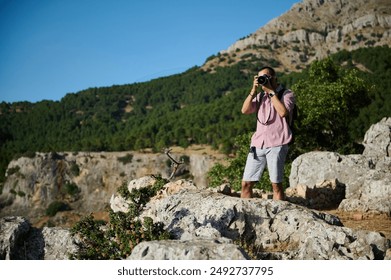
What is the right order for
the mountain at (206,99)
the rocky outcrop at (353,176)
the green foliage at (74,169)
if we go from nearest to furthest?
the rocky outcrop at (353,176)
the mountain at (206,99)
the green foliage at (74,169)

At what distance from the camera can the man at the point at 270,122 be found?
5.87 metres

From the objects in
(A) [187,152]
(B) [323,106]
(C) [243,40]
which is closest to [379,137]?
(B) [323,106]

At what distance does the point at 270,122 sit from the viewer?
20.1ft

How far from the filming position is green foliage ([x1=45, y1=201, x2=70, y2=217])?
6462cm

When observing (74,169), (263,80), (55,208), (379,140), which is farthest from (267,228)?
(74,169)

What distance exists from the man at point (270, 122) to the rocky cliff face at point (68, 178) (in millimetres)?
61934

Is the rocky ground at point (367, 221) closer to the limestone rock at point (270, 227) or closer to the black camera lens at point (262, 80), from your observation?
the limestone rock at point (270, 227)

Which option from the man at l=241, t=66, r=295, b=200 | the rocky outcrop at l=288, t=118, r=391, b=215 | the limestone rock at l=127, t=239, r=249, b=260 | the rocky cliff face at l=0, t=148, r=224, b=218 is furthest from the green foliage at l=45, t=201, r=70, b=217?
the limestone rock at l=127, t=239, r=249, b=260

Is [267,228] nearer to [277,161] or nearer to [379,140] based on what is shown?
[277,161]

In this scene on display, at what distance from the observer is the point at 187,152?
70.2m

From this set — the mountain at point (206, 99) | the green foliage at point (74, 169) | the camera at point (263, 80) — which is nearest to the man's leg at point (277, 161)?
the camera at point (263, 80)

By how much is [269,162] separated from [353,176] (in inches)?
238

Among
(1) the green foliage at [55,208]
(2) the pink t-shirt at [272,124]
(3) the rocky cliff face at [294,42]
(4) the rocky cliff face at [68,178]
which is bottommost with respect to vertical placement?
(1) the green foliage at [55,208]

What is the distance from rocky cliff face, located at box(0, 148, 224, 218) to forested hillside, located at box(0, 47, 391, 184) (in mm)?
4670
